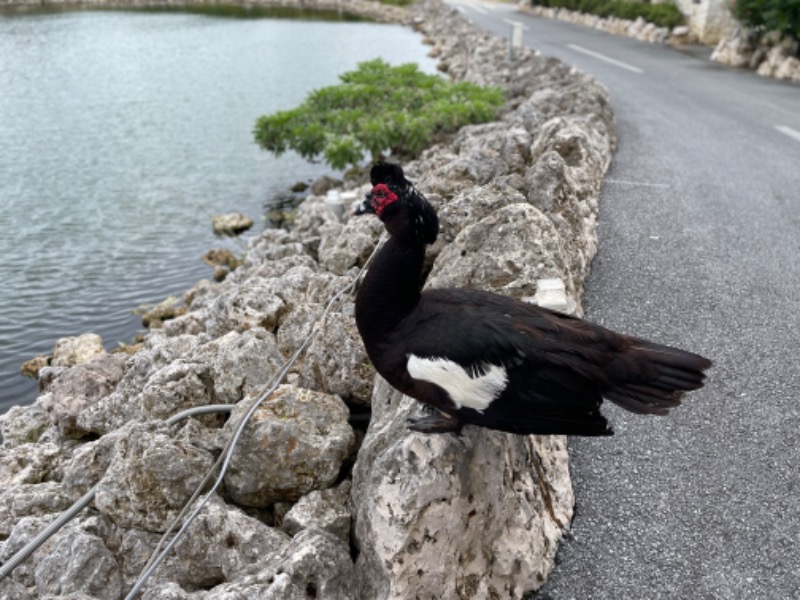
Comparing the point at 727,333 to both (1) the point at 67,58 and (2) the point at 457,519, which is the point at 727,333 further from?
(1) the point at 67,58

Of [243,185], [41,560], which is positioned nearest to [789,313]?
[41,560]

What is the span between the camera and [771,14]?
61.2ft

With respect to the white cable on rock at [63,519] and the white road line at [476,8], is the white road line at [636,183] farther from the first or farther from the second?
the white road line at [476,8]

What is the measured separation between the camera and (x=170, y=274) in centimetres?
1230

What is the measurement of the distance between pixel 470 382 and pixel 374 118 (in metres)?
12.0

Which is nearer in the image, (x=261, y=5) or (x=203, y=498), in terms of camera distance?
(x=203, y=498)

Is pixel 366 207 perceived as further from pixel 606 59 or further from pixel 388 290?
pixel 606 59

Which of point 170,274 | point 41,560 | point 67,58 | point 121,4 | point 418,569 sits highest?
point 418,569

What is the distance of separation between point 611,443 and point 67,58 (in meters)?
29.5

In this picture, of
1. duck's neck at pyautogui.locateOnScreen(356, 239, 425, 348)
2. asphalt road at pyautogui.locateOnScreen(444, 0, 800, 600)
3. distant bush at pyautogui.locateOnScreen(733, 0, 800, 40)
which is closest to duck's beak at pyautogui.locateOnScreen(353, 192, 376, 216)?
duck's neck at pyautogui.locateOnScreen(356, 239, 425, 348)

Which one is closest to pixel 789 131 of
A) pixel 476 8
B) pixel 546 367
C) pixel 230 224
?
pixel 230 224

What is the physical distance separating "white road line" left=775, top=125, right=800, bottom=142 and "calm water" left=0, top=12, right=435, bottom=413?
10294mm

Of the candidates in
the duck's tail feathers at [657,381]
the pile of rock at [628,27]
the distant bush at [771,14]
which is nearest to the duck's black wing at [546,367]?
the duck's tail feathers at [657,381]

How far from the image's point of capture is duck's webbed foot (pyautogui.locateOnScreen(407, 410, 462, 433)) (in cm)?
365
